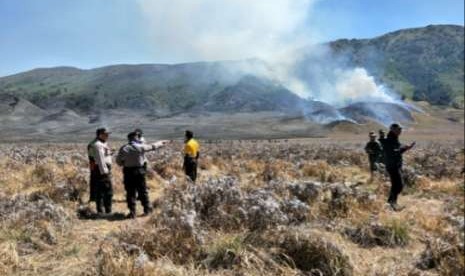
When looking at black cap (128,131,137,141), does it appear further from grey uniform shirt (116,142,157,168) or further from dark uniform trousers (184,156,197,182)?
dark uniform trousers (184,156,197,182)

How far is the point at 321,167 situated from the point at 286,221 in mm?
12364

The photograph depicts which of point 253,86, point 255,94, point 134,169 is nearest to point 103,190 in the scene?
point 134,169

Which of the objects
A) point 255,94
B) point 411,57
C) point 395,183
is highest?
point 411,57

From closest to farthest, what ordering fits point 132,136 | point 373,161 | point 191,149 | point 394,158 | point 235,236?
point 235,236, point 132,136, point 394,158, point 191,149, point 373,161

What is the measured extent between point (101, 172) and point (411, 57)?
155 metres

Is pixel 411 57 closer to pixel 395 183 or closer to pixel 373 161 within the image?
pixel 373 161

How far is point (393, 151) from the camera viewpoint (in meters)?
12.6

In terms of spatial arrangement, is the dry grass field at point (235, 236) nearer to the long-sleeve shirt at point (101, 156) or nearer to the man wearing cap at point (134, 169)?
the man wearing cap at point (134, 169)

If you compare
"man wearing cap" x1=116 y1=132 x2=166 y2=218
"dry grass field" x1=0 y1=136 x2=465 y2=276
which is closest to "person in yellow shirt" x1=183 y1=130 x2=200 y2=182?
"dry grass field" x1=0 y1=136 x2=465 y2=276

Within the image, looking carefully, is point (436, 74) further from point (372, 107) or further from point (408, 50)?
point (372, 107)

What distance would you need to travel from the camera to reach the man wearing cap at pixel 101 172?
1203 cm

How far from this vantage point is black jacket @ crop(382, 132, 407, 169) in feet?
41.4

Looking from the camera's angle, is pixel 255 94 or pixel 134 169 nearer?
pixel 134 169

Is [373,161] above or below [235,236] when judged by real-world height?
below
